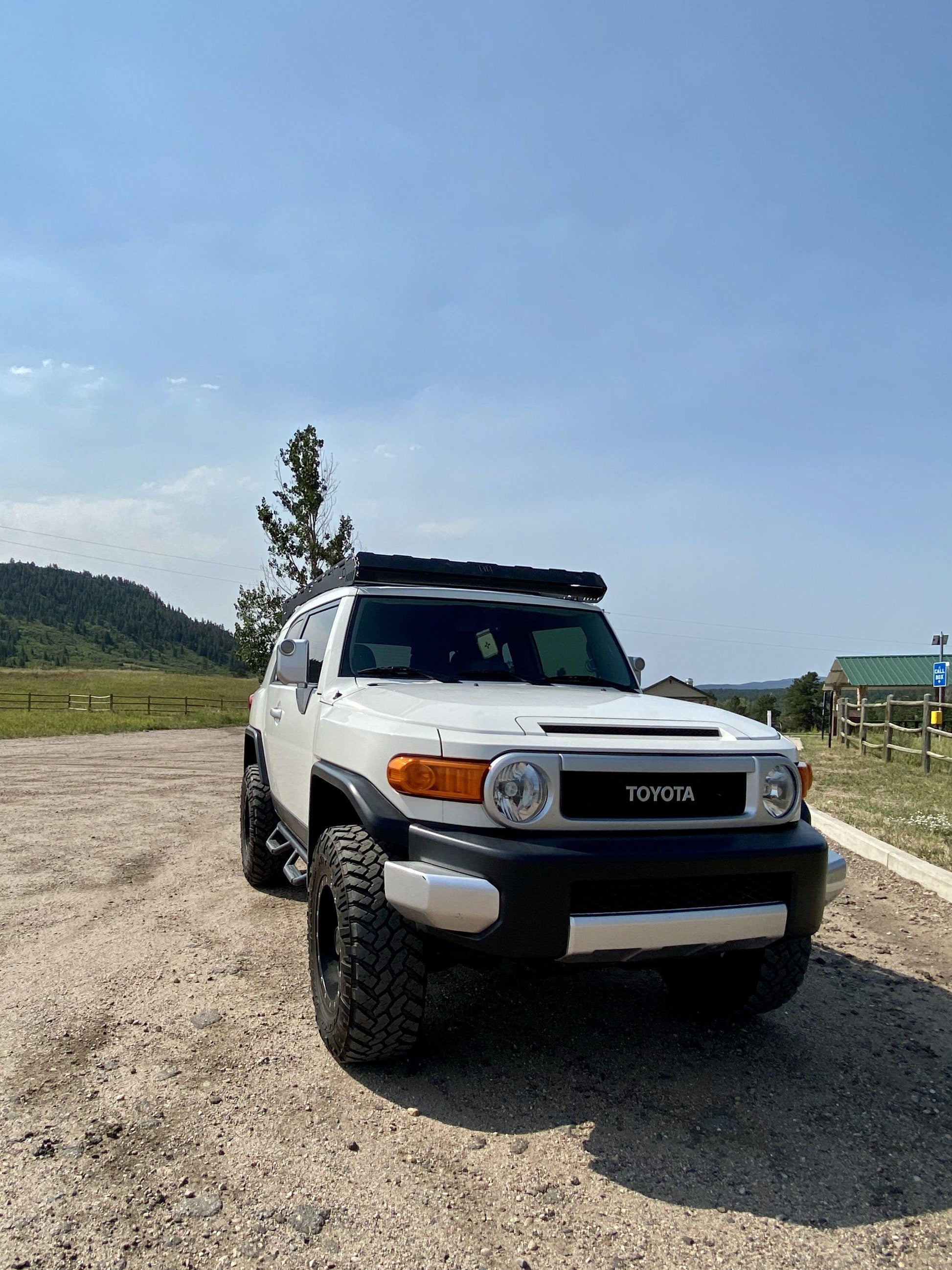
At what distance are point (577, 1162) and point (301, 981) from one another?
1849 millimetres

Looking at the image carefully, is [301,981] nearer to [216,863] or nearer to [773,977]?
[773,977]

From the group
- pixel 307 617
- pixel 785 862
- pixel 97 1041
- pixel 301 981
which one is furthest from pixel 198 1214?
pixel 307 617

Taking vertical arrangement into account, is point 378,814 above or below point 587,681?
below

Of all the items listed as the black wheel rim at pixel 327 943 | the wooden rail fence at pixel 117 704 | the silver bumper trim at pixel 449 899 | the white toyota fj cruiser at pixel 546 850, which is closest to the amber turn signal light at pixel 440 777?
the white toyota fj cruiser at pixel 546 850

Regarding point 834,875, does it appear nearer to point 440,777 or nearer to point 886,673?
point 440,777

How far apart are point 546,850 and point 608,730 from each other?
0.54 metres

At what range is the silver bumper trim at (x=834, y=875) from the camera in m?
3.04

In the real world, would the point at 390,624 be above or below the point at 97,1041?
above

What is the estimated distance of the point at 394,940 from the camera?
2881 mm

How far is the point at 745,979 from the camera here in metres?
3.46

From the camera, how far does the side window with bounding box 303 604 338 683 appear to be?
14.2 feet

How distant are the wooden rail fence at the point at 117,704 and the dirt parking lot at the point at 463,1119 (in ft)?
129

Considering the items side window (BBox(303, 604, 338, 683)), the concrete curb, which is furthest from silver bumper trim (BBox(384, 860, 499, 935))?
the concrete curb

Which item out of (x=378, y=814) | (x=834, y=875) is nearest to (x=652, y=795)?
(x=834, y=875)
